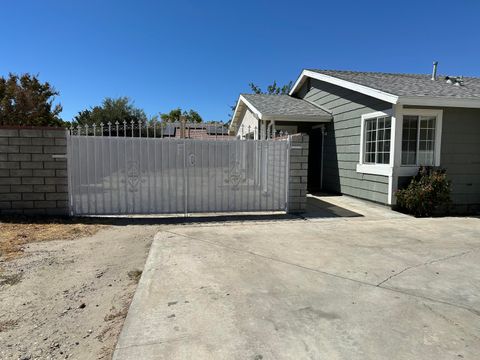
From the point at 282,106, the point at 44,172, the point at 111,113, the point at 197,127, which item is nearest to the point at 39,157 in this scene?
the point at 44,172

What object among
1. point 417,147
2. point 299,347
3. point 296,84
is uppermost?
point 296,84

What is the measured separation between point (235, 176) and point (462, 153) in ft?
20.4

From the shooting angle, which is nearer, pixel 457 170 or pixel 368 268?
pixel 368 268

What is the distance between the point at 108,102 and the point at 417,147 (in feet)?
79.6

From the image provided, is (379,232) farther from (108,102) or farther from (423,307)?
(108,102)

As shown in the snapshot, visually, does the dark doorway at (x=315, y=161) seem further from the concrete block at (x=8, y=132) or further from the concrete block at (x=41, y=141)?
the concrete block at (x=8, y=132)

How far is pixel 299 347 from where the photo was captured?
9.57 feet

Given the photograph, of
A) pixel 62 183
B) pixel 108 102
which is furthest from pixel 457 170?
pixel 108 102

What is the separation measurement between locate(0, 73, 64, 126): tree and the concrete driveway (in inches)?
634

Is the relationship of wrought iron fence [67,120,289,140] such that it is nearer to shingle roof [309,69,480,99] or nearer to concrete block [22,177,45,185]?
concrete block [22,177,45,185]

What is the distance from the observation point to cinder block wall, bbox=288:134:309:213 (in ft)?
27.8

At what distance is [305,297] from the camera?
388 centimetres

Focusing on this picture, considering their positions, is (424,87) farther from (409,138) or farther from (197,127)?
(197,127)

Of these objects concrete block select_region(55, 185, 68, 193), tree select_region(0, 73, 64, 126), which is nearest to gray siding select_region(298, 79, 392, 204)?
concrete block select_region(55, 185, 68, 193)
